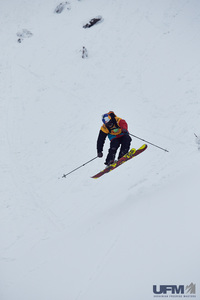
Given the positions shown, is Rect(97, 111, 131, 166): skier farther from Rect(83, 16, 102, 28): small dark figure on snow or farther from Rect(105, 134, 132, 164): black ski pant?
Rect(83, 16, 102, 28): small dark figure on snow

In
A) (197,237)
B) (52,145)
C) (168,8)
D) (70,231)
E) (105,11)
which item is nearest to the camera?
(197,237)

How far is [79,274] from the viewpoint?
606 centimetres

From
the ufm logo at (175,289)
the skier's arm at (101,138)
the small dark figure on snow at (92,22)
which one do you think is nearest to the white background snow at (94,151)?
the ufm logo at (175,289)

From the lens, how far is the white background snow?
5699mm

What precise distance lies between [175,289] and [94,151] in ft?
28.7

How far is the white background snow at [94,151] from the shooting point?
5699mm

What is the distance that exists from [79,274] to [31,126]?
10.6 metres

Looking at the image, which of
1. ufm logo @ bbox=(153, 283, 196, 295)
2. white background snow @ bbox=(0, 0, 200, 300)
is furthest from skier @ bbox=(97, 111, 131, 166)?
ufm logo @ bbox=(153, 283, 196, 295)

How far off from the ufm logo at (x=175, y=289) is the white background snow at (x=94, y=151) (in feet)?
0.29

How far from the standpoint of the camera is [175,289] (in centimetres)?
479

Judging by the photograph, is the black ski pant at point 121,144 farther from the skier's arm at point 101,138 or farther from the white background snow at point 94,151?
the white background snow at point 94,151

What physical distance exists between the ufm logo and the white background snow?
9 centimetres

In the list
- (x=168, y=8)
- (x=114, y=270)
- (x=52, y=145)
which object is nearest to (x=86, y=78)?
(x=52, y=145)

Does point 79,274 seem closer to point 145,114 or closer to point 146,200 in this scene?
point 146,200
